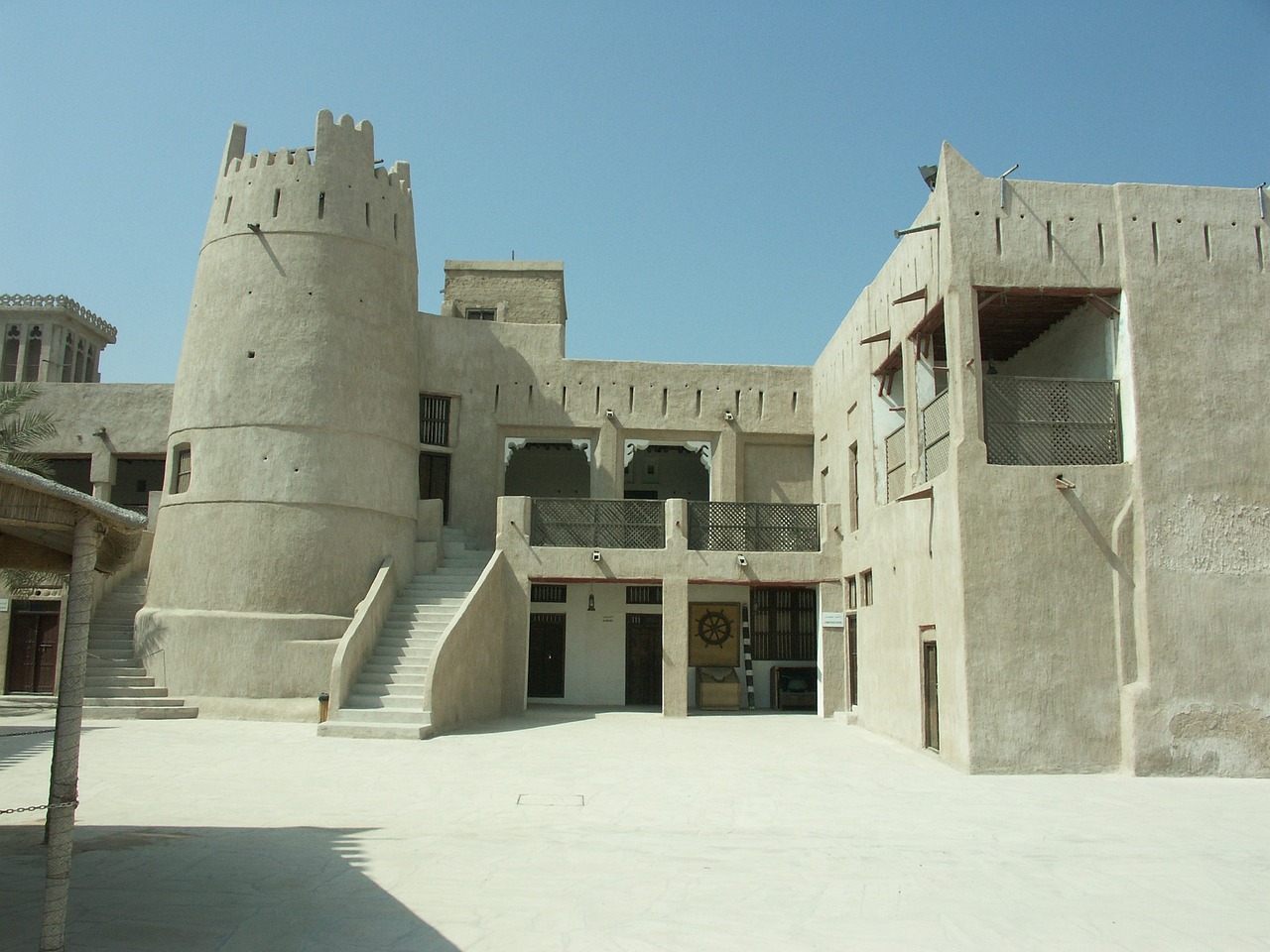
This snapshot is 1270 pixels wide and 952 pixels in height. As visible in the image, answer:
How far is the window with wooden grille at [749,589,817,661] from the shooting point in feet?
73.0

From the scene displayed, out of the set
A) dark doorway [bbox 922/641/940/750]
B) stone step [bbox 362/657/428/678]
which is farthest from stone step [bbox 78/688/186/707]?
dark doorway [bbox 922/641/940/750]

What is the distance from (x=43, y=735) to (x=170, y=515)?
5368 mm

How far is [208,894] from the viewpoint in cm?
640

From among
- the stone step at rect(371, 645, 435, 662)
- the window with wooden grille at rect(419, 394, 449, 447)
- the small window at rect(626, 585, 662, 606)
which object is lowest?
the stone step at rect(371, 645, 435, 662)

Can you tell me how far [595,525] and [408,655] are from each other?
438cm

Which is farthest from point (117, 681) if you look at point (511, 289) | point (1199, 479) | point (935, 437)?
point (1199, 479)

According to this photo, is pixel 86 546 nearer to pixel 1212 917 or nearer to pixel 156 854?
pixel 156 854

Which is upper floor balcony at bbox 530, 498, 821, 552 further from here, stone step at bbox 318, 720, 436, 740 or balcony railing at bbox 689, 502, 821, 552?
stone step at bbox 318, 720, 436, 740

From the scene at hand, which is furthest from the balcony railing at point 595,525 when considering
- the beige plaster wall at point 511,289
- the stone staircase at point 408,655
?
the beige plaster wall at point 511,289

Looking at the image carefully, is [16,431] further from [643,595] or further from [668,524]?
[643,595]

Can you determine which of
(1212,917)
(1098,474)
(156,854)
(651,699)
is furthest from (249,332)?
(1212,917)

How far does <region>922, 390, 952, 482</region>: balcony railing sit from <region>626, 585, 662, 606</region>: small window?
9100 mm

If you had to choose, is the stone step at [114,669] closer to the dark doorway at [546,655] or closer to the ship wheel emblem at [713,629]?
the dark doorway at [546,655]

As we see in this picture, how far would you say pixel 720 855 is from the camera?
7.82m
